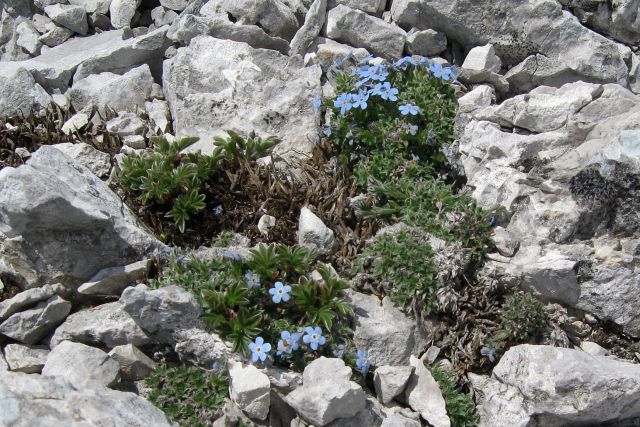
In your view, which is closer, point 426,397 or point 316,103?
point 426,397

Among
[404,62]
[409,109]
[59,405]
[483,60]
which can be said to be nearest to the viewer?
[59,405]

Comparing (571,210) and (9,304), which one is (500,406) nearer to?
(571,210)

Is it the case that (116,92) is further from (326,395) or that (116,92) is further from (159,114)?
(326,395)

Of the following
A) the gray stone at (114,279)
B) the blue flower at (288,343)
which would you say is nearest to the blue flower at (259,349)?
the blue flower at (288,343)

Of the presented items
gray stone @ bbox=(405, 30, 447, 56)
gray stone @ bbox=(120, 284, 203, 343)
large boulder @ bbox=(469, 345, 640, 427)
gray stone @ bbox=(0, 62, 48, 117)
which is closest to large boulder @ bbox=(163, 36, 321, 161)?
gray stone @ bbox=(405, 30, 447, 56)

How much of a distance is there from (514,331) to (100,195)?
377 cm

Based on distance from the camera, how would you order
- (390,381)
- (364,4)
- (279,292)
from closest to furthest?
(390,381) < (279,292) < (364,4)

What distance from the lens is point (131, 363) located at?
574 centimetres

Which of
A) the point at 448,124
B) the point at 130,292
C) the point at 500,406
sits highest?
the point at 448,124

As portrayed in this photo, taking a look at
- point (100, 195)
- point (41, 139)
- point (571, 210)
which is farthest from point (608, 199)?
point (41, 139)

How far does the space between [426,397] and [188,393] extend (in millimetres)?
1839

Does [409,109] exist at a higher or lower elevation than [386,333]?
higher

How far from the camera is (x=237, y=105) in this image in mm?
8000

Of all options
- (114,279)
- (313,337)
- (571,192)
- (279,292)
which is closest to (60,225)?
(114,279)
